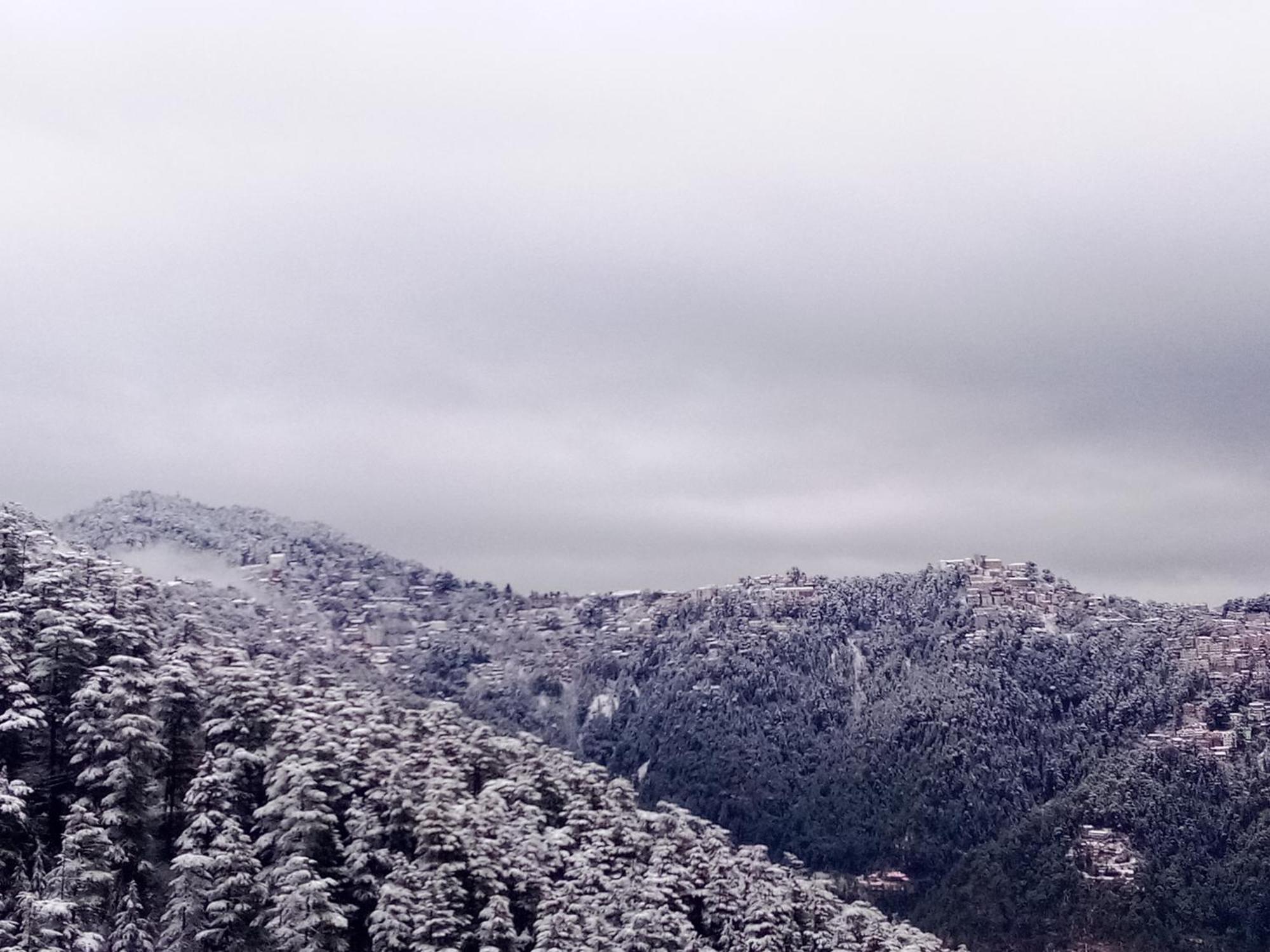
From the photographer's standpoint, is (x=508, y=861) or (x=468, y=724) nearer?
(x=508, y=861)

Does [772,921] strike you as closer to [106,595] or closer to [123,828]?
[123,828]

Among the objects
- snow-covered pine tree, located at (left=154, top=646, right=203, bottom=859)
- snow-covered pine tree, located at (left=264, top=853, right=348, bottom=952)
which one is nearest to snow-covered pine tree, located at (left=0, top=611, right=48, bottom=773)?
snow-covered pine tree, located at (left=154, top=646, right=203, bottom=859)

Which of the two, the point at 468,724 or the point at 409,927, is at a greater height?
the point at 468,724

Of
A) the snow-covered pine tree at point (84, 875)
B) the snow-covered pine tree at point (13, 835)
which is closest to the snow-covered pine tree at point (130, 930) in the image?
the snow-covered pine tree at point (84, 875)

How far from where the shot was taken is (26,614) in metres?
85.9

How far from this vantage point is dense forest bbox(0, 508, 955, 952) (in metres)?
70.4

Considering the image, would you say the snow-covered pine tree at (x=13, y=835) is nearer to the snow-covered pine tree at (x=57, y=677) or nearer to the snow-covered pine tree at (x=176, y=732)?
the snow-covered pine tree at (x=57, y=677)

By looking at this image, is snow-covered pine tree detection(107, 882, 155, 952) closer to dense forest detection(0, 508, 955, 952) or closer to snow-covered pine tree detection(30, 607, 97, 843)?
dense forest detection(0, 508, 955, 952)

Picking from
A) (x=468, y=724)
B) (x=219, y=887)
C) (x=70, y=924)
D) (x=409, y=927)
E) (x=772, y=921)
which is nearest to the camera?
(x=70, y=924)

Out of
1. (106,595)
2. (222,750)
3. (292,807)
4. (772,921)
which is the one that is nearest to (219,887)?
(292,807)

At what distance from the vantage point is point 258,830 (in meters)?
80.6

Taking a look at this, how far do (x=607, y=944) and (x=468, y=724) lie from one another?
52.8 metres

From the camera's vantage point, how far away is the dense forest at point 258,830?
231ft

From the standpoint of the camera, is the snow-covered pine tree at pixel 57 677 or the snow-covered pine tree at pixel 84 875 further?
the snow-covered pine tree at pixel 57 677
